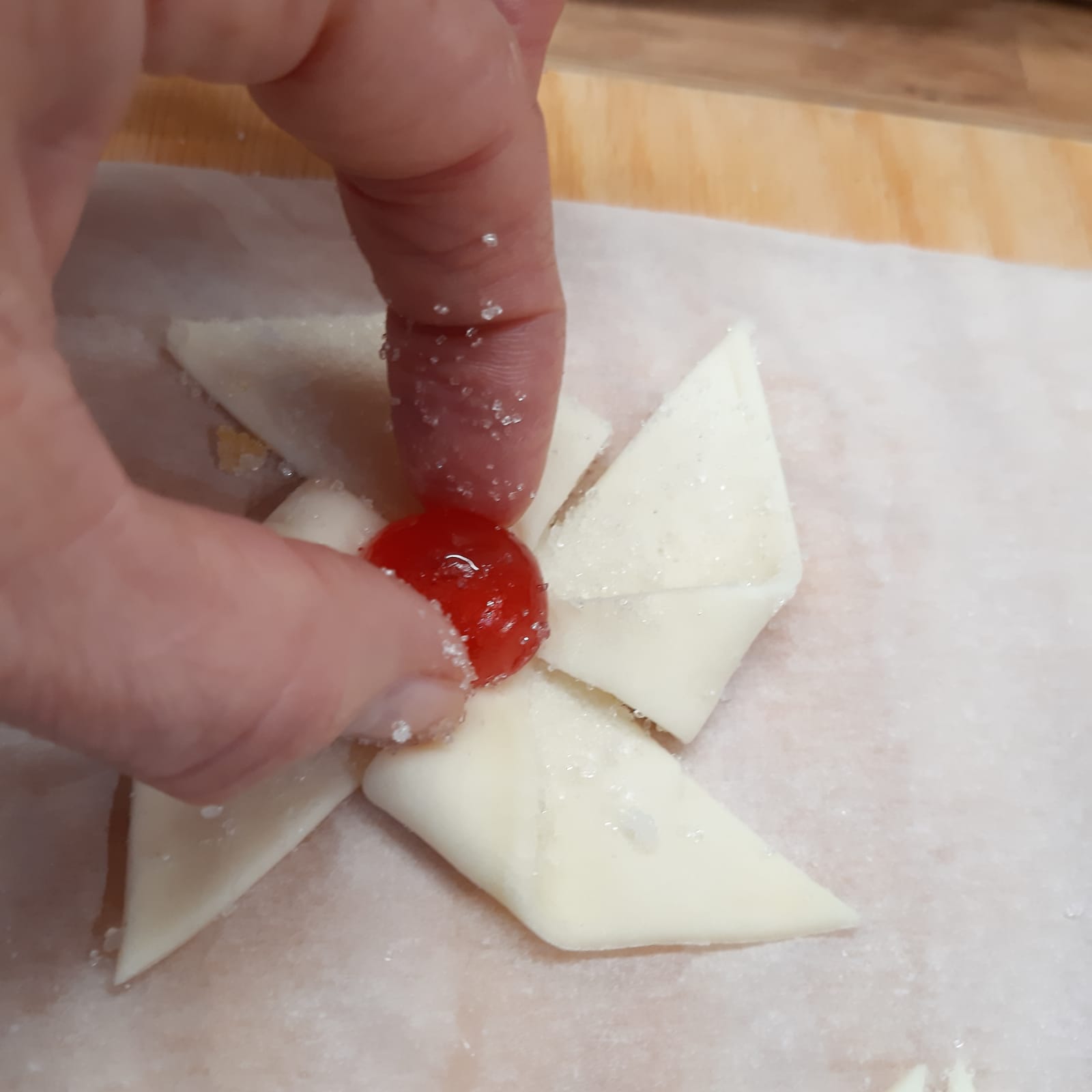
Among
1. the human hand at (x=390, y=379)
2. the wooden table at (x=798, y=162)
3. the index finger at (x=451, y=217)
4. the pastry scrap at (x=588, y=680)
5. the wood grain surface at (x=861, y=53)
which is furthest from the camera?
the wood grain surface at (x=861, y=53)

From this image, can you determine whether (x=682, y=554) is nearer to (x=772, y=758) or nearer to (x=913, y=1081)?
(x=772, y=758)

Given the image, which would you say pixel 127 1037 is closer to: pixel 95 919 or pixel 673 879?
pixel 95 919

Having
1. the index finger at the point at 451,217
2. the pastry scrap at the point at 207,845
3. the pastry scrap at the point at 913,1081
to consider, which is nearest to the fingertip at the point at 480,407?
the index finger at the point at 451,217

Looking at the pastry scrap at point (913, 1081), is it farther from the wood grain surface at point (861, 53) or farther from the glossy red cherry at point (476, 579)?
the wood grain surface at point (861, 53)

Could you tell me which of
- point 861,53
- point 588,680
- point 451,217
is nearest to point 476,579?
point 588,680

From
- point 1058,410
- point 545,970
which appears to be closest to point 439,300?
point 545,970
